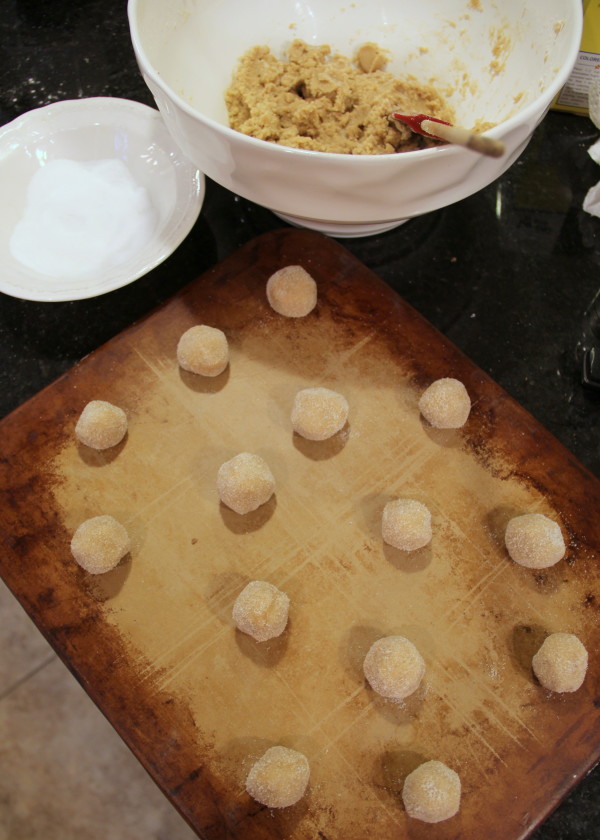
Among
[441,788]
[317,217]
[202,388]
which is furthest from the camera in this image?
[202,388]

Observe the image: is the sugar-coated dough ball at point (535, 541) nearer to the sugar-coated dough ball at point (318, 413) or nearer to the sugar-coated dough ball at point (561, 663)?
the sugar-coated dough ball at point (561, 663)

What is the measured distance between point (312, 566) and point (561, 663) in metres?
0.38

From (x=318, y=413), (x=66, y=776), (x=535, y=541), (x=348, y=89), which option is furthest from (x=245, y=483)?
(x=66, y=776)

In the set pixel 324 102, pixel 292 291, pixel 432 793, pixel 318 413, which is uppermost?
pixel 324 102

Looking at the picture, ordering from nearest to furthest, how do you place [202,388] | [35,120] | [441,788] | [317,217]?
[441,788] → [317,217] → [202,388] → [35,120]

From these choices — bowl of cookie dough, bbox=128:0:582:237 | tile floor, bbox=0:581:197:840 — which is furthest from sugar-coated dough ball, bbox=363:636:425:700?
Result: tile floor, bbox=0:581:197:840

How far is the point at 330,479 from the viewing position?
3.84ft

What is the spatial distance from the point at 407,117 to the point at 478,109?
23 cm

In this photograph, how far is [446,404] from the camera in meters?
1.15

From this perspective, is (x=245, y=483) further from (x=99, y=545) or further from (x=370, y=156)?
(x=370, y=156)

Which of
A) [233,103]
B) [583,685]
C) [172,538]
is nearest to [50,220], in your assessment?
[233,103]

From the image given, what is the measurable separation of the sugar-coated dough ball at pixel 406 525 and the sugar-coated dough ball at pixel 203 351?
366 mm

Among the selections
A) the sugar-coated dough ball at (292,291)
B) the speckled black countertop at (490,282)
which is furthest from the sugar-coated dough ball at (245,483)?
the speckled black countertop at (490,282)

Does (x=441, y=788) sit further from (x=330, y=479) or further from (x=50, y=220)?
(x=50, y=220)
